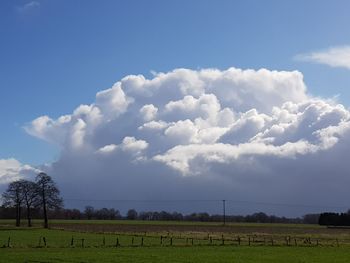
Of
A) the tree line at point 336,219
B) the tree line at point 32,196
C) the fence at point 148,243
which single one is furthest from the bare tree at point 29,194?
the tree line at point 336,219

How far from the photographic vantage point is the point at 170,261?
39.7 m

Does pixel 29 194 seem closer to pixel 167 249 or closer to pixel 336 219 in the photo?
pixel 167 249

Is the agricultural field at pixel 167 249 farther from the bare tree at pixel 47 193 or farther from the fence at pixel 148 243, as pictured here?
the bare tree at pixel 47 193

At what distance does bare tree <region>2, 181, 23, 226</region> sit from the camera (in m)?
133

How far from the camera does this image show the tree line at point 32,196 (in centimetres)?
13175

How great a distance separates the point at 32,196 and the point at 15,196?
431 centimetres

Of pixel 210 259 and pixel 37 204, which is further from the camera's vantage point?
pixel 37 204

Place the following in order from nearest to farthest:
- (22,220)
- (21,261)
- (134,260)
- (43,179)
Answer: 1. (21,261)
2. (134,260)
3. (43,179)
4. (22,220)

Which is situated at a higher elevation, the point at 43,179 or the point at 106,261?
the point at 43,179

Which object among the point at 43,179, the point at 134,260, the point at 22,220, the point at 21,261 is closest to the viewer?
the point at 21,261

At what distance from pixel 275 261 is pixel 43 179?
318 ft

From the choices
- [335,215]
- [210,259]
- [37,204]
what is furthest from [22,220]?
[210,259]

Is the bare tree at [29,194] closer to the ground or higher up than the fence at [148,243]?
higher up

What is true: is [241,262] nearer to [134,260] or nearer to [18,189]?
[134,260]
